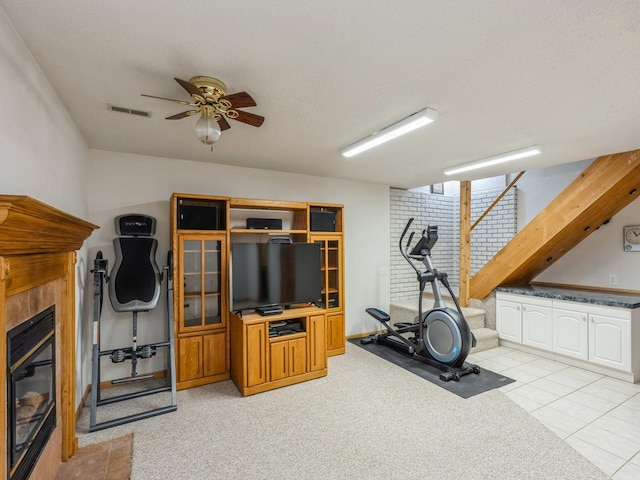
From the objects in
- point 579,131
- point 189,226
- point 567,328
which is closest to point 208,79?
point 189,226

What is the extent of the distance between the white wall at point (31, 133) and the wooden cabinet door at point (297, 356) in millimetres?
2480

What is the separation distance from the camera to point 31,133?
1.84m

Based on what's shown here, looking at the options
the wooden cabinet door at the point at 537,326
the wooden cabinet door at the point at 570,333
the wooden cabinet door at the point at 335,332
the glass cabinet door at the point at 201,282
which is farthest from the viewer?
the wooden cabinet door at the point at 335,332

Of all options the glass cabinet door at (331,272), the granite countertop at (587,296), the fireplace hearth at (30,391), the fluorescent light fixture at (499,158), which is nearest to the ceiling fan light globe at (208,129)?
the fireplace hearth at (30,391)

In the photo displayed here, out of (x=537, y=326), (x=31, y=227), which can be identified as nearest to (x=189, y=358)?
(x=31, y=227)

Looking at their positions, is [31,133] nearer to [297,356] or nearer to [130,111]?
[130,111]

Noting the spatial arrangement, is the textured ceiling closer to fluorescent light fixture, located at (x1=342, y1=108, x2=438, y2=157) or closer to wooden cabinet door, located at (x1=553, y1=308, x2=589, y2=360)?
fluorescent light fixture, located at (x1=342, y1=108, x2=438, y2=157)

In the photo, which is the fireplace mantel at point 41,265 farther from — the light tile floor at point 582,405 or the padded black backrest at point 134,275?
the light tile floor at point 582,405

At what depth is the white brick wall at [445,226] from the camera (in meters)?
5.66

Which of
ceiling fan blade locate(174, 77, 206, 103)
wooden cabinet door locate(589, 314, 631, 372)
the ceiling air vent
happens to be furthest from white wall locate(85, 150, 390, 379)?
wooden cabinet door locate(589, 314, 631, 372)

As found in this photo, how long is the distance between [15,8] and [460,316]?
4.20m

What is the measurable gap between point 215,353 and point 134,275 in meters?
1.21

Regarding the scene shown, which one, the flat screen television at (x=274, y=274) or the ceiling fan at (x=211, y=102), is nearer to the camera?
the ceiling fan at (x=211, y=102)

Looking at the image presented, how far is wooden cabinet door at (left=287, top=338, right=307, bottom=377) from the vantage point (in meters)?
3.59
